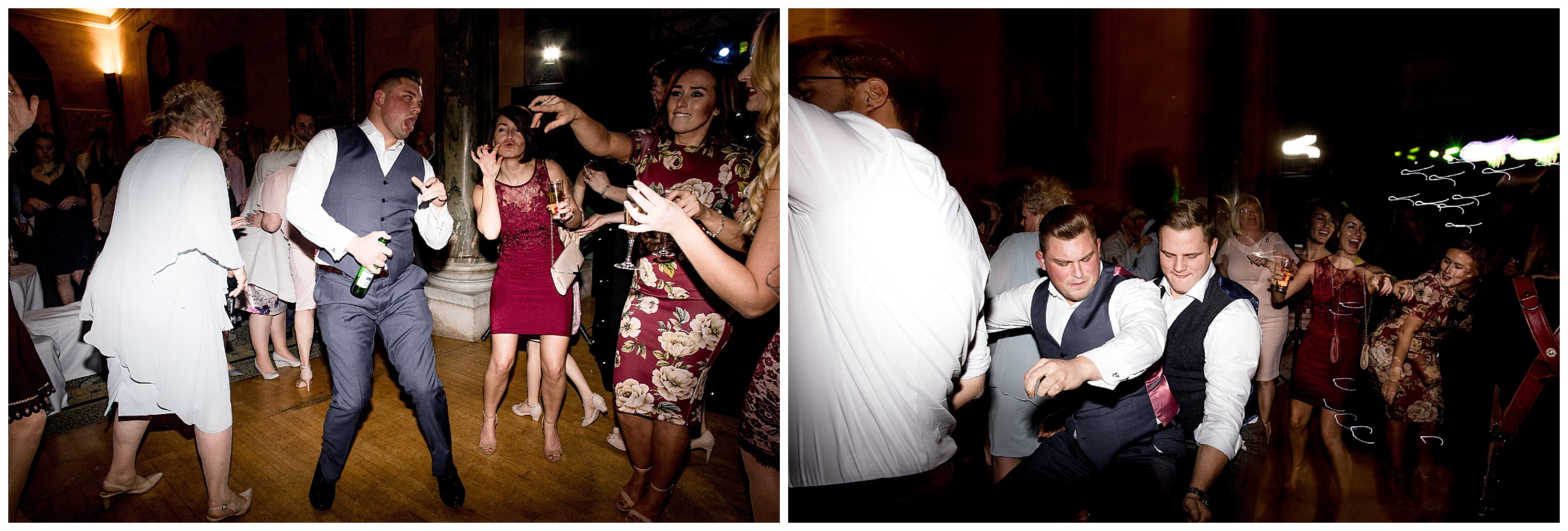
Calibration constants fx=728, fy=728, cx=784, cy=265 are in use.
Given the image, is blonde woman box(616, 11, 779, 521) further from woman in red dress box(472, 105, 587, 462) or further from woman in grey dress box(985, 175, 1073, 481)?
woman in grey dress box(985, 175, 1073, 481)

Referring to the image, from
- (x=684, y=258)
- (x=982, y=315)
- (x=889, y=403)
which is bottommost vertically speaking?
(x=889, y=403)

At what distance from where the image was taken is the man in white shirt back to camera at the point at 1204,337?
78.6 inches

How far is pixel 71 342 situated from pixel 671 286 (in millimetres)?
1749

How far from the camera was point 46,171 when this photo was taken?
2.08 m

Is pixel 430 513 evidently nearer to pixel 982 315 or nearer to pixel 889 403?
pixel 889 403

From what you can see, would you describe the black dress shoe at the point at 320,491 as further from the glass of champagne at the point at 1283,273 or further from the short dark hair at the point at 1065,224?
the glass of champagne at the point at 1283,273

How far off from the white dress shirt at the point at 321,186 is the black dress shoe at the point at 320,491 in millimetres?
671

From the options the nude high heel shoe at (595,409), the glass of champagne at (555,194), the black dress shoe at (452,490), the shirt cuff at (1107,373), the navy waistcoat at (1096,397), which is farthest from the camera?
the nude high heel shoe at (595,409)

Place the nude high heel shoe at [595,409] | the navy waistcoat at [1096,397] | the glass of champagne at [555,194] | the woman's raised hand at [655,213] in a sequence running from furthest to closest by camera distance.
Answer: the nude high heel shoe at [595,409], the glass of champagne at [555,194], the navy waistcoat at [1096,397], the woman's raised hand at [655,213]

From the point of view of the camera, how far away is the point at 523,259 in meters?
2.14

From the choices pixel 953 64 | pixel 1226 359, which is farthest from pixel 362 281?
pixel 1226 359

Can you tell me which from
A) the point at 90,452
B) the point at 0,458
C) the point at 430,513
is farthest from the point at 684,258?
the point at 0,458

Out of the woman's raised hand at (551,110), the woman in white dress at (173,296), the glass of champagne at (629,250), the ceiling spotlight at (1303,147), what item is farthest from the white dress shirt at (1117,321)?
the woman in white dress at (173,296)
